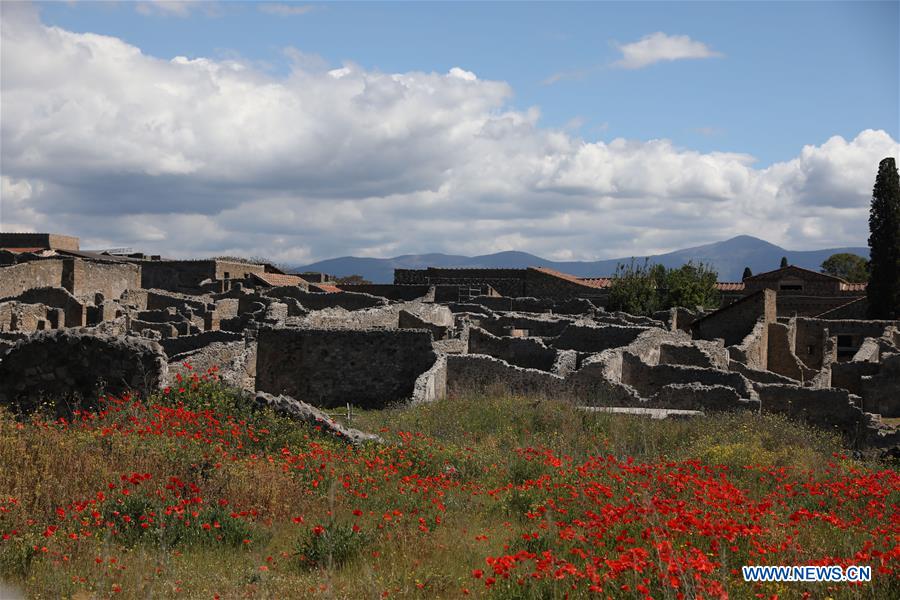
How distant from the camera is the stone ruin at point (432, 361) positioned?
404 inches

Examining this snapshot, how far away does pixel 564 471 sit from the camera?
29.2ft

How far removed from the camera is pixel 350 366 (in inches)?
681

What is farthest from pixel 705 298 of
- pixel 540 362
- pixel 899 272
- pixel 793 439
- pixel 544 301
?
pixel 793 439

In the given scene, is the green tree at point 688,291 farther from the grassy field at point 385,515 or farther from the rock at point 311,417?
the rock at point 311,417

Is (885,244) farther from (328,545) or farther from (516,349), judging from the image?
(328,545)

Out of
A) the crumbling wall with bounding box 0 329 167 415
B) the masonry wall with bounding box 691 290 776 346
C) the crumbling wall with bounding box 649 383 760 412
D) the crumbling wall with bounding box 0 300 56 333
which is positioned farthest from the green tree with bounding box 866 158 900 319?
the crumbling wall with bounding box 0 329 167 415

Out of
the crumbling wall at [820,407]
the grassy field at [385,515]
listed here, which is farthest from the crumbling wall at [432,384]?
the crumbling wall at [820,407]

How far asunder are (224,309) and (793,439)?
1121 inches

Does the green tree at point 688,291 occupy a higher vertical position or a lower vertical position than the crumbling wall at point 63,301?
higher

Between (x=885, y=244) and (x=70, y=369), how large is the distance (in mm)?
47587

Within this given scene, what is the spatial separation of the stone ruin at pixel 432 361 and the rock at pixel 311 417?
26 mm

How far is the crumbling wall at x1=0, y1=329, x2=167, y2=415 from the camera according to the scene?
10141mm

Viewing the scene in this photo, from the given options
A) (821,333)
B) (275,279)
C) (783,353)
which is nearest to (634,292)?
(821,333)

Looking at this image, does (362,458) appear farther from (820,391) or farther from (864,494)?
(820,391)
